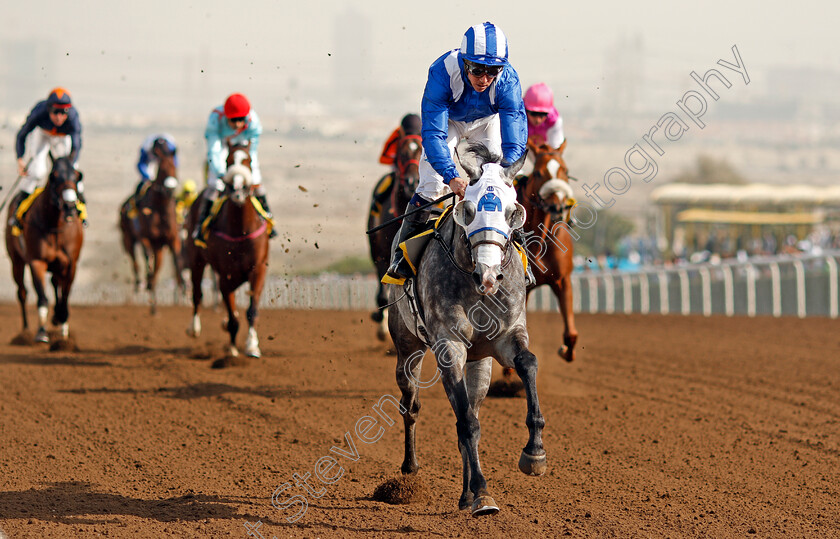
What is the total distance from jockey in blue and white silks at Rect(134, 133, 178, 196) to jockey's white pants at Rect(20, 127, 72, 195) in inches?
189

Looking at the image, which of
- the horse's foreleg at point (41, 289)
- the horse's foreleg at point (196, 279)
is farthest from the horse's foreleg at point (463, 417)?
the horse's foreleg at point (41, 289)

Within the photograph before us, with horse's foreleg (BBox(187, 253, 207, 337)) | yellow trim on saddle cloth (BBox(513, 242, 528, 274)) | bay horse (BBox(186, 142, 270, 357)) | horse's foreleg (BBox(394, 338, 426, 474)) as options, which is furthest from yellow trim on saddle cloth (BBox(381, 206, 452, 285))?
horse's foreleg (BBox(187, 253, 207, 337))

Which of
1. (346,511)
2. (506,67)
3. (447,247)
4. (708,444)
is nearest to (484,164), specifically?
(447,247)

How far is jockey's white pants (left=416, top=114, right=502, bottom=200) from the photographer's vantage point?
6191 millimetres

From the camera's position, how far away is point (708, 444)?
7.37 metres

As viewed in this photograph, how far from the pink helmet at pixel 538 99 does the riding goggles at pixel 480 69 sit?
3.53m

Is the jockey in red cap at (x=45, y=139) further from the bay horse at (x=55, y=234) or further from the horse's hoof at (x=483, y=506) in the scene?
the horse's hoof at (x=483, y=506)

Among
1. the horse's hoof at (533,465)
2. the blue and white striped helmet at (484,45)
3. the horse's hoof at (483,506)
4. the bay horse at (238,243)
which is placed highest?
the blue and white striped helmet at (484,45)

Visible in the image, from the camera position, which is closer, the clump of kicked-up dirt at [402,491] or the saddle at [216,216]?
the clump of kicked-up dirt at [402,491]

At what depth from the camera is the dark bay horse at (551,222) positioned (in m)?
8.70

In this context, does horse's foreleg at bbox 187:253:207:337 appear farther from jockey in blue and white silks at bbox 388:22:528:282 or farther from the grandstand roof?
the grandstand roof

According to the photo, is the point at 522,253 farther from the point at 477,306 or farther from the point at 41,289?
the point at 41,289

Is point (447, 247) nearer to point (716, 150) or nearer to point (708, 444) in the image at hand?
point (708, 444)

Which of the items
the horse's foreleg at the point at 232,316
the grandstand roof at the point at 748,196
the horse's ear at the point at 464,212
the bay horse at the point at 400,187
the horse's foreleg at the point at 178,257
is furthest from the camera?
the grandstand roof at the point at 748,196
